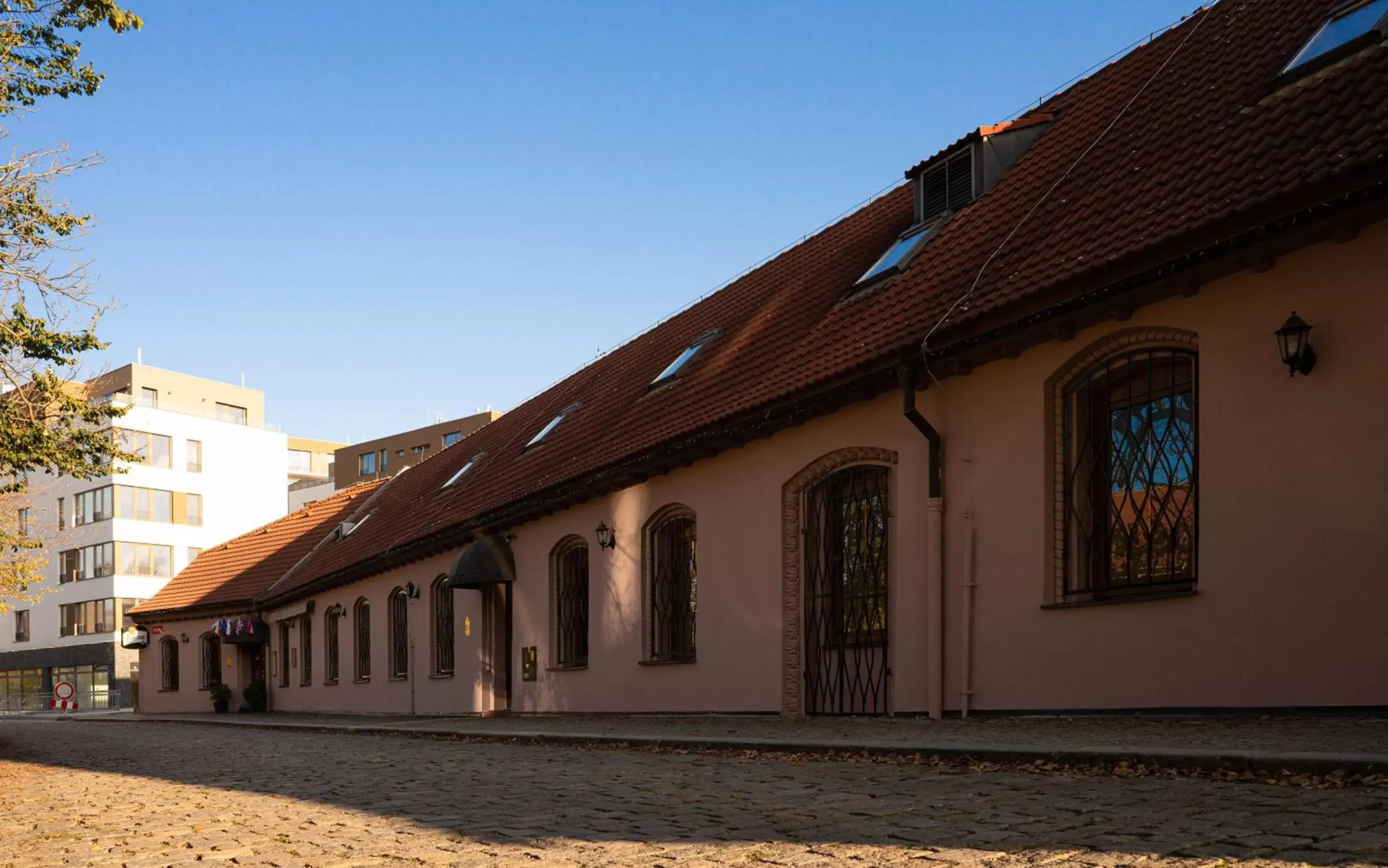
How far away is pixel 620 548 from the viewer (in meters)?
18.6

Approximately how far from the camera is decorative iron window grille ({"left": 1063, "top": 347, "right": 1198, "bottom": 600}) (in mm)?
10719

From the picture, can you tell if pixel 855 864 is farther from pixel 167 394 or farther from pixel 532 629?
pixel 167 394

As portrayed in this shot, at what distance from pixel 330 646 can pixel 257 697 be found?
4.79m

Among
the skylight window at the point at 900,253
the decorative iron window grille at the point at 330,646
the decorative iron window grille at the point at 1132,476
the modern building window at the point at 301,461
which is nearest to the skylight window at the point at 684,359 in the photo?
the skylight window at the point at 900,253

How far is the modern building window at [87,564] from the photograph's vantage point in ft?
207

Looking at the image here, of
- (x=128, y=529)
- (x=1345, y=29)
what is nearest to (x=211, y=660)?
(x=128, y=529)

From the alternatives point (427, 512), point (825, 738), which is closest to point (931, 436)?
point (825, 738)

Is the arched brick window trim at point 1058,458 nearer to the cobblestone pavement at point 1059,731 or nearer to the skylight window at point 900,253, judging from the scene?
the cobblestone pavement at point 1059,731

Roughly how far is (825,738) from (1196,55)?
25.0ft

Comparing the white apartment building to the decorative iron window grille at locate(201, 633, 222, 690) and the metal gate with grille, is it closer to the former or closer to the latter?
the decorative iron window grille at locate(201, 633, 222, 690)

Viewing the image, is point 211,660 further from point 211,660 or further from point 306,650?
point 306,650

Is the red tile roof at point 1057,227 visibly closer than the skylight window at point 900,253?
Yes

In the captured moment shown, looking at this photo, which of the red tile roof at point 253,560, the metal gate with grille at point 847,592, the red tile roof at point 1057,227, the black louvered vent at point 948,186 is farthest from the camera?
the red tile roof at point 253,560

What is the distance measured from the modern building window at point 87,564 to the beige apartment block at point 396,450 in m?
18.3
